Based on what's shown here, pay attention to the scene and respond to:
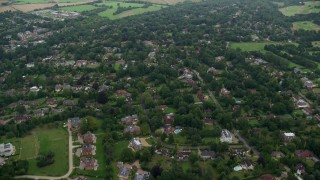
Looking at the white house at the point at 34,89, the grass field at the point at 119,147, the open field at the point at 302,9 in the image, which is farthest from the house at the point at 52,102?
the open field at the point at 302,9

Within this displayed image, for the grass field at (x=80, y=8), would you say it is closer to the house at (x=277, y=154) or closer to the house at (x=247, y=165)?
the house at (x=277, y=154)

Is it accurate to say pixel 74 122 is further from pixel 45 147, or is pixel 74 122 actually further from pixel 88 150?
pixel 88 150

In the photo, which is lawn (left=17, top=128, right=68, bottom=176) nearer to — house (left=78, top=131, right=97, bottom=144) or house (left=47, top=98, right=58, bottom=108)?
house (left=78, top=131, right=97, bottom=144)

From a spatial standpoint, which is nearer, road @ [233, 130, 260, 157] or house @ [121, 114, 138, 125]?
road @ [233, 130, 260, 157]

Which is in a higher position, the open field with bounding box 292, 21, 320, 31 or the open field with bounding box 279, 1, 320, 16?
the open field with bounding box 279, 1, 320, 16

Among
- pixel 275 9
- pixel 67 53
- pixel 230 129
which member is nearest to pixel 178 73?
pixel 230 129

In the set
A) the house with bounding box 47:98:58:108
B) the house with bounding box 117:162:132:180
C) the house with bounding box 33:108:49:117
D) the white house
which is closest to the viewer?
the house with bounding box 117:162:132:180

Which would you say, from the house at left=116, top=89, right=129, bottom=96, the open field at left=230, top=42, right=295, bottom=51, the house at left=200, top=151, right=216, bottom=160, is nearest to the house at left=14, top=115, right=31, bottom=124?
the house at left=116, top=89, right=129, bottom=96
